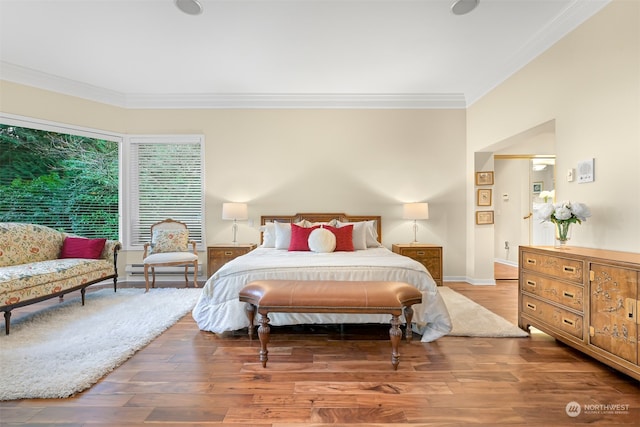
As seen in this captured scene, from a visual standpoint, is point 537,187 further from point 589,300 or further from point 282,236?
point 282,236

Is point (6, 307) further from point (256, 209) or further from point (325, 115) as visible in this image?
point (325, 115)

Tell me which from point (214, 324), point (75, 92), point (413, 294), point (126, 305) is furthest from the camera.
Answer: point (75, 92)

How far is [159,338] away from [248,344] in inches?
35.8

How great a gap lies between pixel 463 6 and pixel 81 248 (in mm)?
5541

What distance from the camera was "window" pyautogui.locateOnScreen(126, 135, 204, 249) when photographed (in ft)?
17.2

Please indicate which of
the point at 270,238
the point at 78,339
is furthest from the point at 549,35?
the point at 78,339

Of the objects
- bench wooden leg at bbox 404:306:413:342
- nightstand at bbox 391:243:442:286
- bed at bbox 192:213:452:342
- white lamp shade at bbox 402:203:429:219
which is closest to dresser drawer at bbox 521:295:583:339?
Result: bed at bbox 192:213:452:342

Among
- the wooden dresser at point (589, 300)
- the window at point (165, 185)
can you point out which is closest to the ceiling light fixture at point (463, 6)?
the wooden dresser at point (589, 300)

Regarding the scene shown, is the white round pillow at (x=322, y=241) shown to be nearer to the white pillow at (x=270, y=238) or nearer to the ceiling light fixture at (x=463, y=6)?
the white pillow at (x=270, y=238)

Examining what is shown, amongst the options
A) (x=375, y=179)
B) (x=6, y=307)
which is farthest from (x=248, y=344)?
(x=375, y=179)

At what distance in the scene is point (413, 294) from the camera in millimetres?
2457

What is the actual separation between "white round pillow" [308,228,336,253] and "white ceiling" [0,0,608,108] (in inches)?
91.1

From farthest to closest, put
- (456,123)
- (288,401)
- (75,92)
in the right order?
(456,123), (75,92), (288,401)

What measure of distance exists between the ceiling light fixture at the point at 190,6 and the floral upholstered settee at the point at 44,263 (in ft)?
10.6
